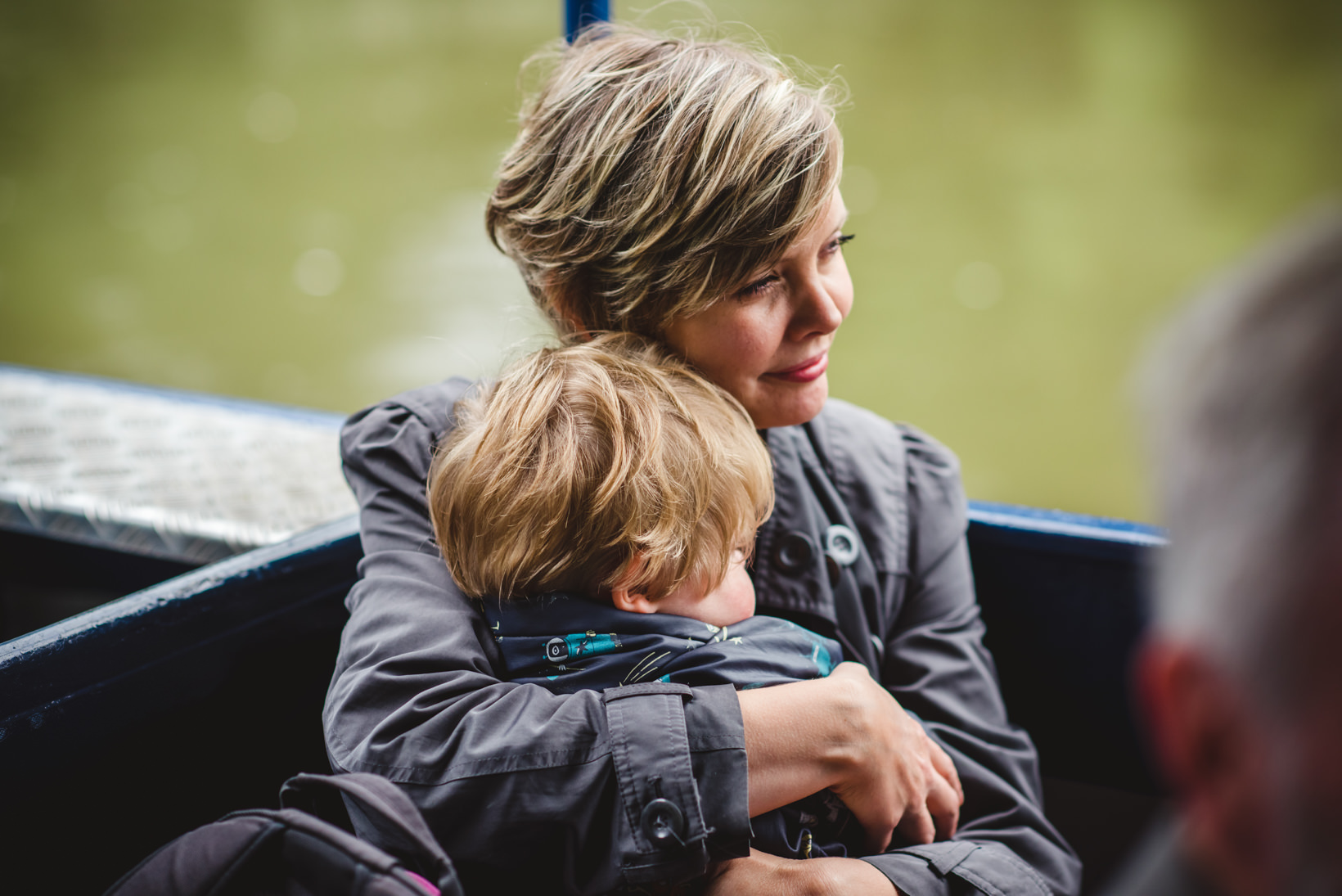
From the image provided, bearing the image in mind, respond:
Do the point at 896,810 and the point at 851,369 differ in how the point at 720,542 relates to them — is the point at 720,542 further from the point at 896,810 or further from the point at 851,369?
the point at 851,369

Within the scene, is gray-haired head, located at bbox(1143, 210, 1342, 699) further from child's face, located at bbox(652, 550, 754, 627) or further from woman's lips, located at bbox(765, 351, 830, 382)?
woman's lips, located at bbox(765, 351, 830, 382)

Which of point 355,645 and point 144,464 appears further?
point 144,464

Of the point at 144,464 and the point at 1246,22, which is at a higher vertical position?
the point at 1246,22

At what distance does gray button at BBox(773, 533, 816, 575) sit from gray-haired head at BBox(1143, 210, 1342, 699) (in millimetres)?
908

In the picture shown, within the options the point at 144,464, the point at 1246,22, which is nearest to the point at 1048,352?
the point at 1246,22

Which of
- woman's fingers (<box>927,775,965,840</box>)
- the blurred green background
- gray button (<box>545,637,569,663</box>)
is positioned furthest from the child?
the blurred green background

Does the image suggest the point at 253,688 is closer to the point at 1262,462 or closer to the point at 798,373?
the point at 798,373

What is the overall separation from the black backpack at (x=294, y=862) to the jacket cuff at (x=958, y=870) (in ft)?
1.59

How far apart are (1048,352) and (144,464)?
684cm

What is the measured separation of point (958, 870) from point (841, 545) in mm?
438

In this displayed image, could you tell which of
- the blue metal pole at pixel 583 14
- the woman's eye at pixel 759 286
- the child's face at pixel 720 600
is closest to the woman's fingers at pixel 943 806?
the child's face at pixel 720 600

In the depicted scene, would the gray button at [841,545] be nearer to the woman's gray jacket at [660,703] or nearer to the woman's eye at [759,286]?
the woman's gray jacket at [660,703]

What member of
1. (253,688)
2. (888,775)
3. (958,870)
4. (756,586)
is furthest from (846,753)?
(253,688)

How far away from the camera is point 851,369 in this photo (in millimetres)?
6875
